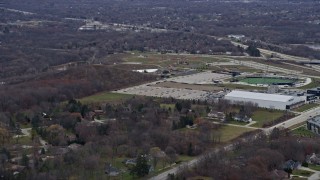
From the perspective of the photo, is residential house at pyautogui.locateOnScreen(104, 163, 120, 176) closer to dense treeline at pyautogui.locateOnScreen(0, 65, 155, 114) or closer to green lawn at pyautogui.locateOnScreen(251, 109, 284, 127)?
green lawn at pyautogui.locateOnScreen(251, 109, 284, 127)

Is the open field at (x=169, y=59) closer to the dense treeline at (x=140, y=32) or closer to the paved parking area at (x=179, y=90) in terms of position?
the dense treeline at (x=140, y=32)

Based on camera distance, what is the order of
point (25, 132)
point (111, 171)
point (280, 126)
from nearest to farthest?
point (111, 171) < point (25, 132) < point (280, 126)

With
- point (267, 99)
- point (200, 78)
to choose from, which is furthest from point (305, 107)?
point (200, 78)

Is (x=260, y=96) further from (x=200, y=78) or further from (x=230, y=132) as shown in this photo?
(x=200, y=78)

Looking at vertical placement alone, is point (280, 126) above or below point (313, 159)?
below

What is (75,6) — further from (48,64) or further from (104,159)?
(104,159)

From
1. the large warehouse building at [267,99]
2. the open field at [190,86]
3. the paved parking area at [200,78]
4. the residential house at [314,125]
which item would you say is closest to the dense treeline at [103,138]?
the large warehouse building at [267,99]

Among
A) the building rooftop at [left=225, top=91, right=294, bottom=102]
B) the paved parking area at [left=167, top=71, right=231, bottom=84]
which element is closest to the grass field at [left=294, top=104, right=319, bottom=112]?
the building rooftop at [left=225, top=91, right=294, bottom=102]
